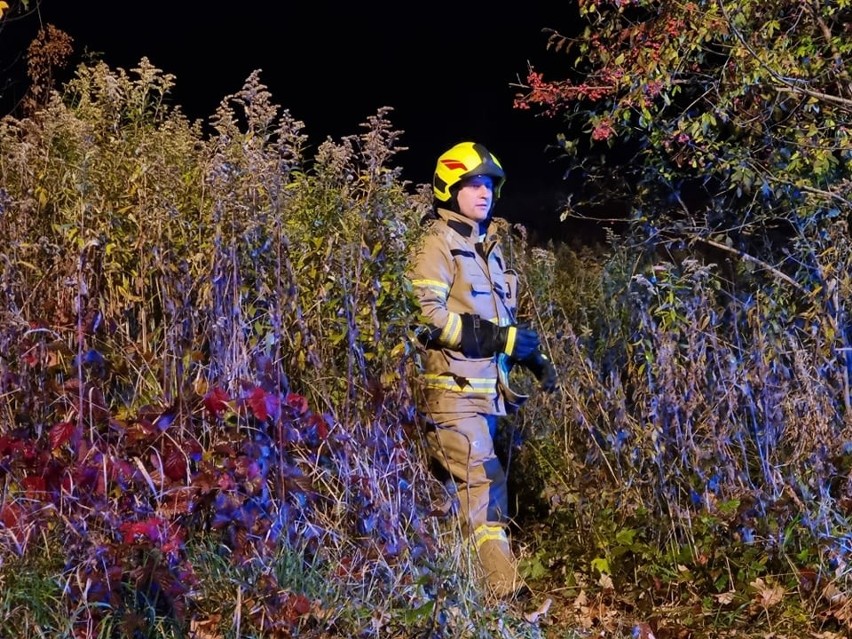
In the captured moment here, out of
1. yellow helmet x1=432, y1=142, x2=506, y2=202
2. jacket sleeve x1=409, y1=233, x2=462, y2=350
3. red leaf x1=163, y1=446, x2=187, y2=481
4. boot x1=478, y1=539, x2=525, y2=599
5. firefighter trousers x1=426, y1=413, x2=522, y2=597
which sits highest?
yellow helmet x1=432, y1=142, x2=506, y2=202

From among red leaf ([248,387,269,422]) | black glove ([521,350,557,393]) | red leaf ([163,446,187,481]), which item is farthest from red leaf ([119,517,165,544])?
black glove ([521,350,557,393])

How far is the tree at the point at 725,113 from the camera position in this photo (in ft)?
17.1

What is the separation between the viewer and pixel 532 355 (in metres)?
4.53

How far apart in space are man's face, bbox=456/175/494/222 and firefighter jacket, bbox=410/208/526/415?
4 centimetres

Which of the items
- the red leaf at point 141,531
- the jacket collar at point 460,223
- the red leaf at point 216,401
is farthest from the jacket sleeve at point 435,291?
the red leaf at point 141,531

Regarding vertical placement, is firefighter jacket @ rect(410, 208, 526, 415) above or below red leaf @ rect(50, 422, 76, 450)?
above

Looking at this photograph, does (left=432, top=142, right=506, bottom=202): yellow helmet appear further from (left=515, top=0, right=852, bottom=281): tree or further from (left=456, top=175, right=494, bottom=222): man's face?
(left=515, top=0, right=852, bottom=281): tree

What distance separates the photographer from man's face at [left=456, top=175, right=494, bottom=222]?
453 centimetres

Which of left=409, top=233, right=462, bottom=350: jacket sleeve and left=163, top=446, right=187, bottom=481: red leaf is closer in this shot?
left=163, top=446, right=187, bottom=481: red leaf

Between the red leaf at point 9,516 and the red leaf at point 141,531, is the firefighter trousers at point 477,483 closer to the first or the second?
the red leaf at point 141,531

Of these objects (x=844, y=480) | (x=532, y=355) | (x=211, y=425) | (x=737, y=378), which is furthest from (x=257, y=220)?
(x=844, y=480)

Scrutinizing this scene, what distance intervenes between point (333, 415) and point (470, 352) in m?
0.68

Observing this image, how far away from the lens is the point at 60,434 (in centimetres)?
353

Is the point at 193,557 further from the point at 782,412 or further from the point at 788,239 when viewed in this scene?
the point at 788,239
